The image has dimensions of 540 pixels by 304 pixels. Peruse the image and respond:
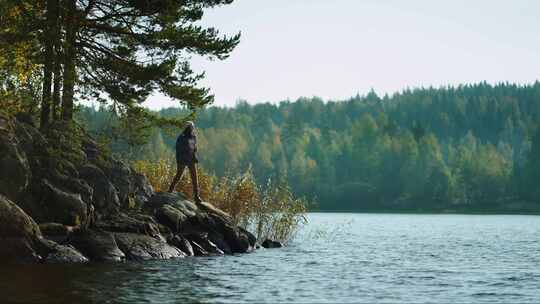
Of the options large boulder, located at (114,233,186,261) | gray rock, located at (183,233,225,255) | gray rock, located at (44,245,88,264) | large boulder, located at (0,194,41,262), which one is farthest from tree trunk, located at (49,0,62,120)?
gray rock, located at (183,233,225,255)

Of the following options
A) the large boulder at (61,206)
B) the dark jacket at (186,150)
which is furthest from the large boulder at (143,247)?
the dark jacket at (186,150)

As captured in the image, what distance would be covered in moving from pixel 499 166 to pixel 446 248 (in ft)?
337

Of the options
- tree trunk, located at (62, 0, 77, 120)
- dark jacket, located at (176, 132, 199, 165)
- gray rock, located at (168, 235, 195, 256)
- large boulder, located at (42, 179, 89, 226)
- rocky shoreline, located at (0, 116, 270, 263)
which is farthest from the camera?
dark jacket, located at (176, 132, 199, 165)

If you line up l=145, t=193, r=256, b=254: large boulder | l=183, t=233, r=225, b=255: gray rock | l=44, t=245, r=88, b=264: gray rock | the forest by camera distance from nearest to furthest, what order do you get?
l=44, t=245, r=88, b=264: gray rock, l=145, t=193, r=256, b=254: large boulder, l=183, t=233, r=225, b=255: gray rock, the forest

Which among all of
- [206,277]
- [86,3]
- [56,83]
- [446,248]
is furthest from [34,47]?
[446,248]

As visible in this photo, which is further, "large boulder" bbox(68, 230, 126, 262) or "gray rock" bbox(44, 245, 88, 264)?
"large boulder" bbox(68, 230, 126, 262)

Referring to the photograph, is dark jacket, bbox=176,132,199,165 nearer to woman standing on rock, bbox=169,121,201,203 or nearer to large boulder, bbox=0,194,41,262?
woman standing on rock, bbox=169,121,201,203

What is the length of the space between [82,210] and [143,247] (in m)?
2.27

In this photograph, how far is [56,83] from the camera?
2898 cm

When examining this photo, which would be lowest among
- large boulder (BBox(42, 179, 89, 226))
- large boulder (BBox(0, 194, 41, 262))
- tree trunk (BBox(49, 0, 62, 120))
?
large boulder (BBox(0, 194, 41, 262))

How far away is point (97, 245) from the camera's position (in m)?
25.3

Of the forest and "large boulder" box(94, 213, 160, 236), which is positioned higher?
the forest

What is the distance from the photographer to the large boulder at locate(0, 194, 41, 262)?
77.2 feet

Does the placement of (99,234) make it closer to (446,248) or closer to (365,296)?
(365,296)
